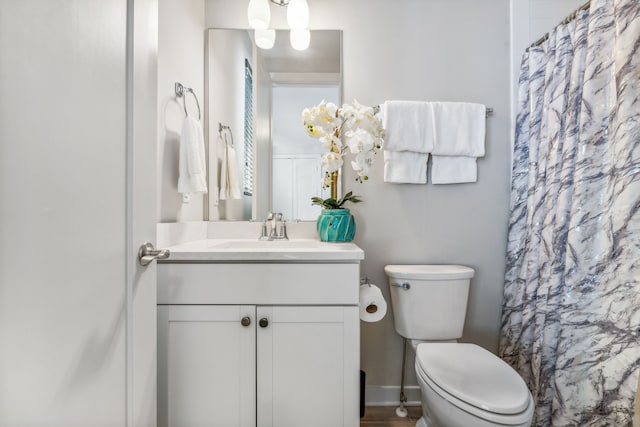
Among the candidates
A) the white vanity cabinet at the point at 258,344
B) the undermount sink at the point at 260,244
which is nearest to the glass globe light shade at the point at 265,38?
the undermount sink at the point at 260,244

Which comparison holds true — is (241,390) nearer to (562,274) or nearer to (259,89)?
(562,274)

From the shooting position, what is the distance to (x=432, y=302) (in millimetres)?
1537

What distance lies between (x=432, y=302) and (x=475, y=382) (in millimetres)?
448

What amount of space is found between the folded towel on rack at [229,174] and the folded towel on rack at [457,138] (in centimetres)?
105

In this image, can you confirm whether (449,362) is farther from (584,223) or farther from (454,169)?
(454,169)

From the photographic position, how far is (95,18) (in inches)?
26.8

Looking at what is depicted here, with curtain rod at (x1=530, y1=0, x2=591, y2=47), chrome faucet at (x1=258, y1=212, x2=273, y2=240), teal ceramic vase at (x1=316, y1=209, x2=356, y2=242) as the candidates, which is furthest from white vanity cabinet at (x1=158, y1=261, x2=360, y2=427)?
curtain rod at (x1=530, y1=0, x2=591, y2=47)

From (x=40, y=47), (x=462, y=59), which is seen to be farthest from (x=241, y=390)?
(x=462, y=59)

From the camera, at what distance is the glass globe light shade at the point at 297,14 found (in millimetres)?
1640

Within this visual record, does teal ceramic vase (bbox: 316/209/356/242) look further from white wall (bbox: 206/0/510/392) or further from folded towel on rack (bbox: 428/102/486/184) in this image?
folded towel on rack (bbox: 428/102/486/184)

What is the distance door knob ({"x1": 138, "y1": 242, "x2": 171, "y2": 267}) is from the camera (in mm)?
854

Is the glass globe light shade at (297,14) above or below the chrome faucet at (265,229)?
above

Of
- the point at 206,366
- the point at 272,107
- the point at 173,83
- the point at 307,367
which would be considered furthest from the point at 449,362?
the point at 173,83

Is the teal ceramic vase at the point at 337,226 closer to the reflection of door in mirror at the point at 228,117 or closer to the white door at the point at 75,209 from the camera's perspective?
the reflection of door in mirror at the point at 228,117
